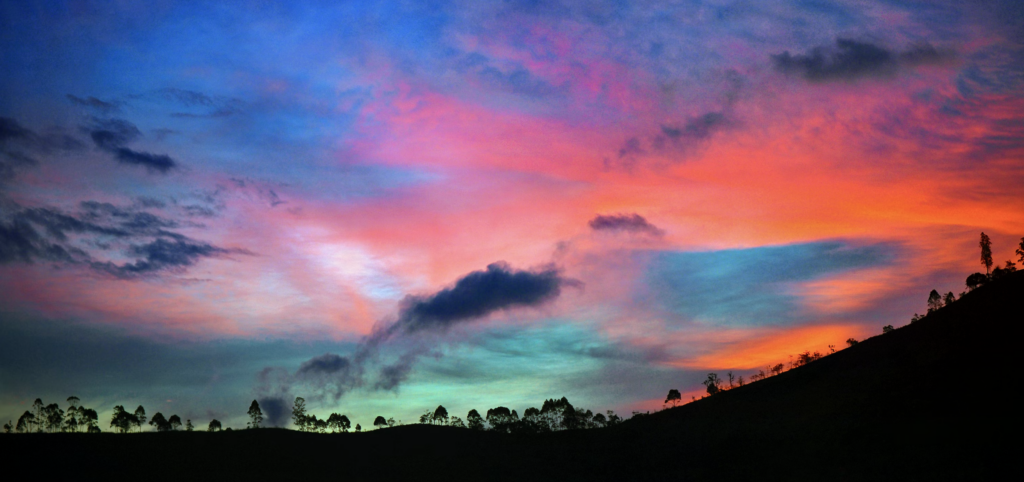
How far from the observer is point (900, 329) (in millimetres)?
119750

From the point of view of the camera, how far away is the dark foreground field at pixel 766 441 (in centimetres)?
7300

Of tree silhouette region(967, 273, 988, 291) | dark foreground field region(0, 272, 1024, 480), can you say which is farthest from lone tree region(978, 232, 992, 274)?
dark foreground field region(0, 272, 1024, 480)

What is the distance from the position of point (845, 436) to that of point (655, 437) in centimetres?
3262

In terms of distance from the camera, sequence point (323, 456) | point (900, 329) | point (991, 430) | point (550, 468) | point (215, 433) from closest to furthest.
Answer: point (991, 430) < point (550, 468) < point (323, 456) < point (215, 433) < point (900, 329)

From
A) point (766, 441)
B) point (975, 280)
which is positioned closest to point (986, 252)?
point (975, 280)

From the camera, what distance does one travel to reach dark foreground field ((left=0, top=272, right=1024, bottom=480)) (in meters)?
73.0

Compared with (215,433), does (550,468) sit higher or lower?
lower

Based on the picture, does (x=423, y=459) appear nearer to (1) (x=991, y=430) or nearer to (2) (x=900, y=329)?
(1) (x=991, y=430)

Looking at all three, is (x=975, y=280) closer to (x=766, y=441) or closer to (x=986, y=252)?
(x=986, y=252)

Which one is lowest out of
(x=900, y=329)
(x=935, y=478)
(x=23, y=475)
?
(x=935, y=478)

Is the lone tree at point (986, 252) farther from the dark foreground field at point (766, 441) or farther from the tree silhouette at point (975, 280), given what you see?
the dark foreground field at point (766, 441)

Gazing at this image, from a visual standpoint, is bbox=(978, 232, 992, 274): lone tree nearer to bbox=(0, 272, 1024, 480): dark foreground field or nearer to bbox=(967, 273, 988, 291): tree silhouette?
bbox=(967, 273, 988, 291): tree silhouette

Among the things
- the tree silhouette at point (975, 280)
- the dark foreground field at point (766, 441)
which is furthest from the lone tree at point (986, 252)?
the dark foreground field at point (766, 441)

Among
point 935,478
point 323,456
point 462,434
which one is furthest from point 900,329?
point 323,456
